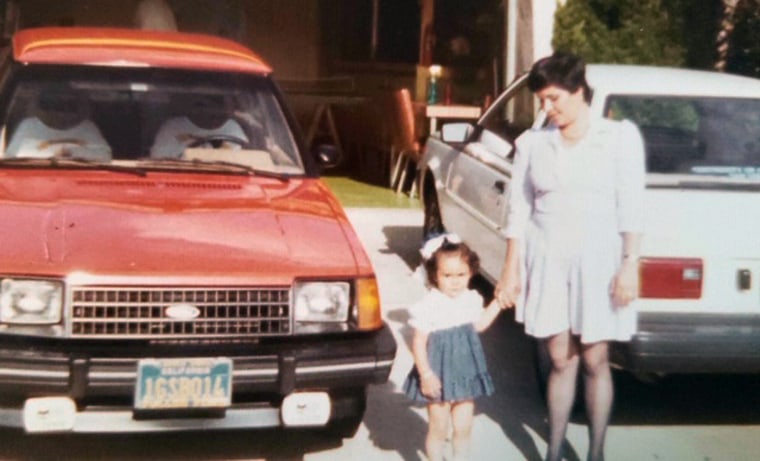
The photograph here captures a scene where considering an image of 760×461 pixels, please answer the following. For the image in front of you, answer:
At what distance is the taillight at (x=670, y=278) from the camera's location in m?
5.58

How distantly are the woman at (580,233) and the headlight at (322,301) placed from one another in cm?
64

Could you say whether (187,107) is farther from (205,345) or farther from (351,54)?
(351,54)

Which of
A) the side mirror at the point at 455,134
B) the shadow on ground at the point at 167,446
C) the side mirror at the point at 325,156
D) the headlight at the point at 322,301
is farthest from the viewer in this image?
the side mirror at the point at 455,134

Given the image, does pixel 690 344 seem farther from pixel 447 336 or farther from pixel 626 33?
pixel 626 33

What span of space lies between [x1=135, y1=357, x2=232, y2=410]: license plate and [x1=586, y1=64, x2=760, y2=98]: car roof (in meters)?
2.69

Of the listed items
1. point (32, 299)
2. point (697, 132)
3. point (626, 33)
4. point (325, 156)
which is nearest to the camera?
point (32, 299)

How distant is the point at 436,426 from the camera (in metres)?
5.11

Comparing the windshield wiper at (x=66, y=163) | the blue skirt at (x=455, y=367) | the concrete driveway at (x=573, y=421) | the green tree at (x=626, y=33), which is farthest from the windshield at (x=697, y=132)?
the green tree at (x=626, y=33)

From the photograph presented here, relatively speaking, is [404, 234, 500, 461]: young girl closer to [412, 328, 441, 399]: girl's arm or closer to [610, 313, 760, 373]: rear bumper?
[412, 328, 441, 399]: girl's arm

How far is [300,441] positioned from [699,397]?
2288 millimetres

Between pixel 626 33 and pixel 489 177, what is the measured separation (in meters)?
4.05

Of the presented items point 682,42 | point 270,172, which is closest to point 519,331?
point 270,172

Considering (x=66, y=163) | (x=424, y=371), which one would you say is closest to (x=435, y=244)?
(x=424, y=371)

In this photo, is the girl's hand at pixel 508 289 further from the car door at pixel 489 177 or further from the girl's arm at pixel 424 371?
the car door at pixel 489 177
